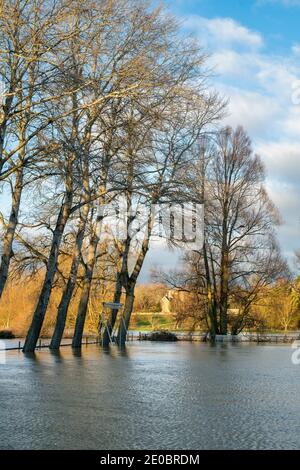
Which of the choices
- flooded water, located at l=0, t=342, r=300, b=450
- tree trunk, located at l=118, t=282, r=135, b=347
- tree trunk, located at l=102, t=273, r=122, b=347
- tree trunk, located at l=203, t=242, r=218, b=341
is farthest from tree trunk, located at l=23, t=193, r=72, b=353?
tree trunk, located at l=203, t=242, r=218, b=341

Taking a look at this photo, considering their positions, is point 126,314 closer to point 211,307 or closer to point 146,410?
point 211,307

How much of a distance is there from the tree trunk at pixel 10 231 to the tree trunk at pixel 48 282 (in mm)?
3089

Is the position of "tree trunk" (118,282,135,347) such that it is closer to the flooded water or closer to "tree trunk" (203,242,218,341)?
"tree trunk" (203,242,218,341)

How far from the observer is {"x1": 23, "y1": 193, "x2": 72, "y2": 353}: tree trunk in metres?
23.6

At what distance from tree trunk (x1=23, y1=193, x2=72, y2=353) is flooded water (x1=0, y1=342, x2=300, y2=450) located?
9088 millimetres

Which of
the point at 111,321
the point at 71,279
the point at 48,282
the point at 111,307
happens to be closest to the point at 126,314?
the point at 111,321

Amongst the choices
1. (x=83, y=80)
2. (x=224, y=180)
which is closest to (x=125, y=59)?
(x=83, y=80)

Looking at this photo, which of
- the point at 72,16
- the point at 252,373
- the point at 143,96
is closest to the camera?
the point at 252,373

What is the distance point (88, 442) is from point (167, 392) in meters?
4.61

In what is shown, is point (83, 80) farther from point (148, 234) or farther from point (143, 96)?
point (148, 234)

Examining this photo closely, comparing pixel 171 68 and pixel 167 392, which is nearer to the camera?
pixel 167 392

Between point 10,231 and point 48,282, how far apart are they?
391 cm

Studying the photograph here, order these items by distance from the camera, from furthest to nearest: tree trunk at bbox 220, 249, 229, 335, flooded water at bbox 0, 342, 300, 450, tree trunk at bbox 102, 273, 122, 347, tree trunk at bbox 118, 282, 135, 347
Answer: tree trunk at bbox 220, 249, 229, 335
tree trunk at bbox 118, 282, 135, 347
tree trunk at bbox 102, 273, 122, 347
flooded water at bbox 0, 342, 300, 450
